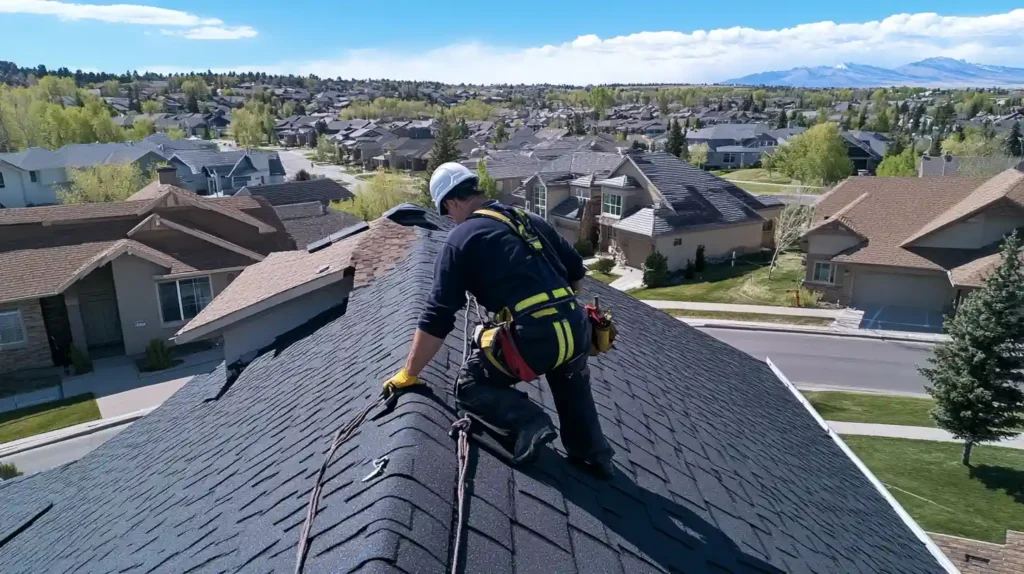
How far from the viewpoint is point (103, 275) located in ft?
84.4

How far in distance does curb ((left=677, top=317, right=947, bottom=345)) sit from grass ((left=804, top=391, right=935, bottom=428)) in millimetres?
6658

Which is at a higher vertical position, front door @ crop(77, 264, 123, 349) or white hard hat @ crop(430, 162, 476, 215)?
white hard hat @ crop(430, 162, 476, 215)

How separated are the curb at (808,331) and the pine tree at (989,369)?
10880mm

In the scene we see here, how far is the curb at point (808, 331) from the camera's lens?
29156mm

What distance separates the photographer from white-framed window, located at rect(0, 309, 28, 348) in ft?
78.2

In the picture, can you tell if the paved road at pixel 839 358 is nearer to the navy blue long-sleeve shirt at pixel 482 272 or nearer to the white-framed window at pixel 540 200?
the white-framed window at pixel 540 200

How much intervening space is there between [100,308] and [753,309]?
102 ft

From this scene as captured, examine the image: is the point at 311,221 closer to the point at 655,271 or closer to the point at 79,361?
the point at 79,361

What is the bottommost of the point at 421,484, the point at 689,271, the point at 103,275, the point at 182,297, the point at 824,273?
the point at 689,271

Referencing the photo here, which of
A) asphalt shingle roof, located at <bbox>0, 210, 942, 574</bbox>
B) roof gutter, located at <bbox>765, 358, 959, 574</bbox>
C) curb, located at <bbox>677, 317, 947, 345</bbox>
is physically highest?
asphalt shingle roof, located at <bbox>0, 210, 942, 574</bbox>

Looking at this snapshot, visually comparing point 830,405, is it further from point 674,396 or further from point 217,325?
point 217,325

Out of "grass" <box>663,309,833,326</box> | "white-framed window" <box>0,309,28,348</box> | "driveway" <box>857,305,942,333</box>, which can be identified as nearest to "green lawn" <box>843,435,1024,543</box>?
"driveway" <box>857,305,942,333</box>

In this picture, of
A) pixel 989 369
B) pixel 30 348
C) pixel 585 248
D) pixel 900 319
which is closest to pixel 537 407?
pixel 989 369

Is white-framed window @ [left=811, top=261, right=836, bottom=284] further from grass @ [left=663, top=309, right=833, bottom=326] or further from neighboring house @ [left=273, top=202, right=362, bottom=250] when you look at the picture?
neighboring house @ [left=273, top=202, right=362, bottom=250]
